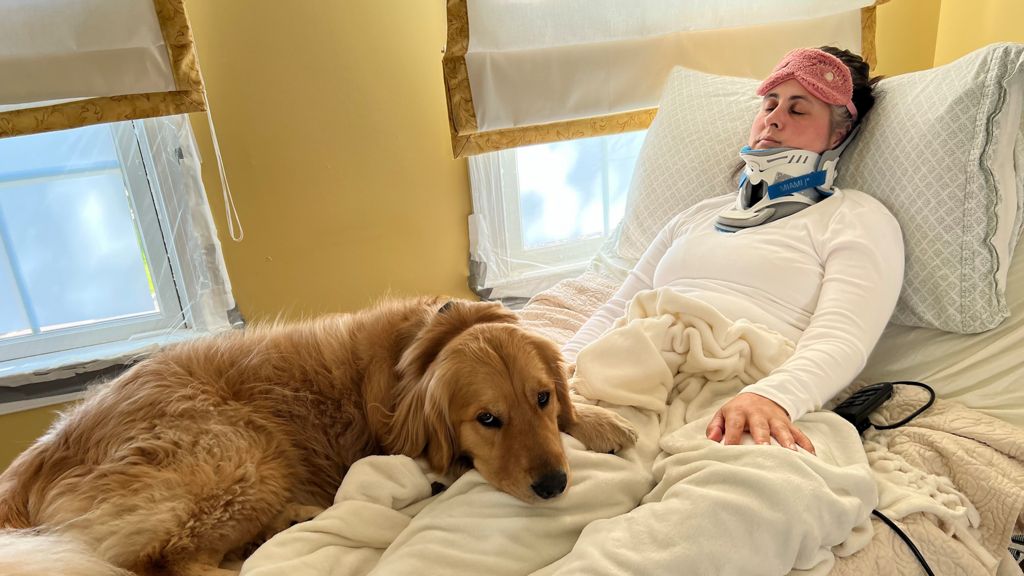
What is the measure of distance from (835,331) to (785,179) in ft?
1.48

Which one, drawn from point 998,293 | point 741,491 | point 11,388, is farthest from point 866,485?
point 11,388

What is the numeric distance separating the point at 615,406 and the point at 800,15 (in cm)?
181

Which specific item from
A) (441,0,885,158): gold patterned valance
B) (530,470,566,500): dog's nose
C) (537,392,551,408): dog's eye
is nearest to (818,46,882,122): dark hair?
(441,0,885,158): gold patterned valance

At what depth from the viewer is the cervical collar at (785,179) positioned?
60.9 inches

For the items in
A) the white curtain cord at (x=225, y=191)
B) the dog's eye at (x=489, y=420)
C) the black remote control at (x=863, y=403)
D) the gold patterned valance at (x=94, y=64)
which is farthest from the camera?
the white curtain cord at (x=225, y=191)

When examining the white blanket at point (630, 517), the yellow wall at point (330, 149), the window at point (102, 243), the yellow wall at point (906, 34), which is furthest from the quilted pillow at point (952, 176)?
the window at point (102, 243)

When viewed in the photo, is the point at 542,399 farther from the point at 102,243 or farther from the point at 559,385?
the point at 102,243

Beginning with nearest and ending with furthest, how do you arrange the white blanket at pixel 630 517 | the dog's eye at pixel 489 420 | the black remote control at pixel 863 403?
the white blanket at pixel 630 517 → the dog's eye at pixel 489 420 → the black remote control at pixel 863 403

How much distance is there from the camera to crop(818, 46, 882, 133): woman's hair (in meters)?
1.58

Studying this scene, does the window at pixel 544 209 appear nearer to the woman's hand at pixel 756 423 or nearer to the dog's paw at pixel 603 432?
the dog's paw at pixel 603 432

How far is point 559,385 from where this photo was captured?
4.09ft

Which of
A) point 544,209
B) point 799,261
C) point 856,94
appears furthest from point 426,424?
point 544,209

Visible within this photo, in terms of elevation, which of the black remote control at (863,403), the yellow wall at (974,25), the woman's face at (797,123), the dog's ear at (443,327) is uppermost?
the yellow wall at (974,25)

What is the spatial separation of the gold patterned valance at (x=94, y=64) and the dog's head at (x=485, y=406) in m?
1.23
